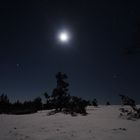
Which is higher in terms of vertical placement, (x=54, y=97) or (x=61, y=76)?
(x=61, y=76)

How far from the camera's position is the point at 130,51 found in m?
8.92

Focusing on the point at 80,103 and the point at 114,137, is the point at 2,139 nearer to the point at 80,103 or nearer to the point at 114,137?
the point at 114,137

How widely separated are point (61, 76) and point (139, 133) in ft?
58.6

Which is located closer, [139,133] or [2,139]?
[2,139]

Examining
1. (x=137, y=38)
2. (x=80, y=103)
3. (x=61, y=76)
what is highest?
(x=61, y=76)

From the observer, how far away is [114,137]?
6.78 metres

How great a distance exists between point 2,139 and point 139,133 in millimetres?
5924

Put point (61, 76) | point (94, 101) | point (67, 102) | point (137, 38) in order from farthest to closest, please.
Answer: point (94, 101) → point (61, 76) → point (67, 102) → point (137, 38)

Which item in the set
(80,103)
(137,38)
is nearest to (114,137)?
(137,38)

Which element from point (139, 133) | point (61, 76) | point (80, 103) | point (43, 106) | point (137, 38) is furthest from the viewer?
point (43, 106)

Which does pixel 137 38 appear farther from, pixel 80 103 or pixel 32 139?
pixel 80 103

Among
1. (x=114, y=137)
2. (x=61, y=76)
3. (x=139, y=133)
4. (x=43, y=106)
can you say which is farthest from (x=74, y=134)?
(x=43, y=106)

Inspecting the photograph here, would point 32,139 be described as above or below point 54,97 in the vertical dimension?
below

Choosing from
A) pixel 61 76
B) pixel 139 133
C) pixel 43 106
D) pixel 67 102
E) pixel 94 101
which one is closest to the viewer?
pixel 139 133
